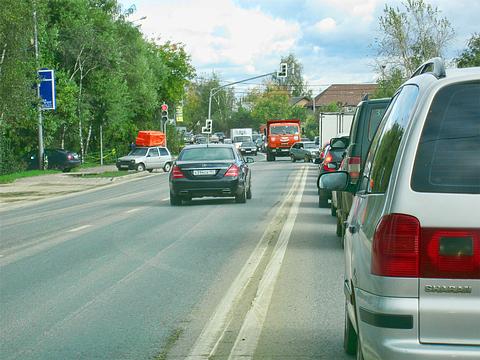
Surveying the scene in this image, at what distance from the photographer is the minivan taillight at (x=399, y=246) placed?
4.13 m

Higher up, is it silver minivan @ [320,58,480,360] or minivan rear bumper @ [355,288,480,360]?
silver minivan @ [320,58,480,360]

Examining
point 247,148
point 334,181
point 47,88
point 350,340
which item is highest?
point 47,88

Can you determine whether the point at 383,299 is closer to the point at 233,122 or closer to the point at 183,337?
the point at 183,337

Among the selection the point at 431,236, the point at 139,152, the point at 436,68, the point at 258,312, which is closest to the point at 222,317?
the point at 258,312

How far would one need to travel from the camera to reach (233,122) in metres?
168

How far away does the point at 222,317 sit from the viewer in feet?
27.3

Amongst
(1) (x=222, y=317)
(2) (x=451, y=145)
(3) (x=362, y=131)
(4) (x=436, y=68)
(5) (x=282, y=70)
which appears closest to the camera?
(2) (x=451, y=145)

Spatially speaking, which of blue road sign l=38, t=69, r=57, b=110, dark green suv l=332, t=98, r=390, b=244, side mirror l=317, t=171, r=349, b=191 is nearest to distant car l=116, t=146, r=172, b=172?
blue road sign l=38, t=69, r=57, b=110

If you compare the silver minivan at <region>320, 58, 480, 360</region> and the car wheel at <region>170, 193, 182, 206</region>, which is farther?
the car wheel at <region>170, 193, 182, 206</region>

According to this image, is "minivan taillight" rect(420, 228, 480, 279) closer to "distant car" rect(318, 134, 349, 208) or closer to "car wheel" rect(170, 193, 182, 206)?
"distant car" rect(318, 134, 349, 208)

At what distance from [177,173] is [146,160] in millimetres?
32642

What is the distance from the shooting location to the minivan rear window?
163 inches

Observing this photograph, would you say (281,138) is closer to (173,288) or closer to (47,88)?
(47,88)

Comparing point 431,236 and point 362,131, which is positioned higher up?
point 362,131
